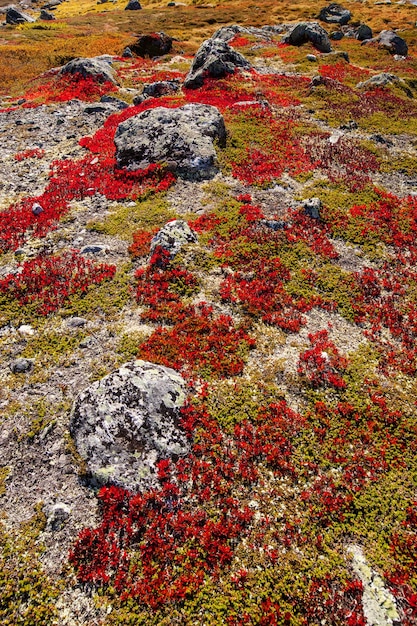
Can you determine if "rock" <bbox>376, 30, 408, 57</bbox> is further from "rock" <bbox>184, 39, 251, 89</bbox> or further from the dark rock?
the dark rock

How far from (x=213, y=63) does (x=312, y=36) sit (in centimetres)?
2793

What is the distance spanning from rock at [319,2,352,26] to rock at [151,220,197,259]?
9321 centimetres

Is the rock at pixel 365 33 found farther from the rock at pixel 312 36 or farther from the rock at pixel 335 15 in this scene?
the rock at pixel 312 36

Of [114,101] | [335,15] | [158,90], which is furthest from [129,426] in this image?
[335,15]

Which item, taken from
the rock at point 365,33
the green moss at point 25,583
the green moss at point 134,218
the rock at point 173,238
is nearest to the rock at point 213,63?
the green moss at point 134,218

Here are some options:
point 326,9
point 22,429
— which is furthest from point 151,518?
point 326,9

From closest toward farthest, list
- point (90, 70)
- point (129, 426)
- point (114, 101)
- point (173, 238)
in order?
point (129, 426) < point (173, 238) < point (114, 101) < point (90, 70)

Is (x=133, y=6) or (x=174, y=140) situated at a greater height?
(x=133, y=6)

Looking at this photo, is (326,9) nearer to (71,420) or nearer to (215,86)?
(215,86)

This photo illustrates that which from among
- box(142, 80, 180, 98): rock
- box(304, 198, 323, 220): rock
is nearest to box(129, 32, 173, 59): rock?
box(142, 80, 180, 98): rock

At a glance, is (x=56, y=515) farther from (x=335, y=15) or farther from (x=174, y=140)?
(x=335, y=15)

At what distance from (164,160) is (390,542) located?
2403 centimetres

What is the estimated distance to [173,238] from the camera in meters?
18.6

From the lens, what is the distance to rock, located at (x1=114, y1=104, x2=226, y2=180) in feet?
83.1
